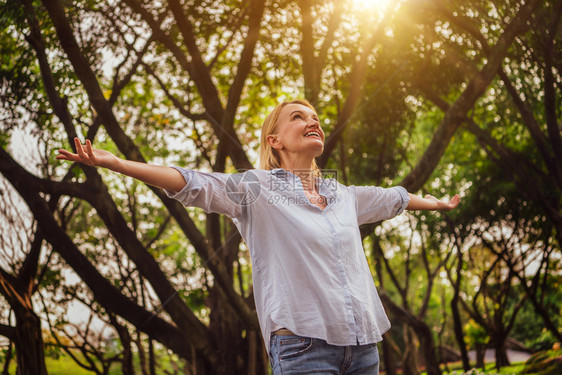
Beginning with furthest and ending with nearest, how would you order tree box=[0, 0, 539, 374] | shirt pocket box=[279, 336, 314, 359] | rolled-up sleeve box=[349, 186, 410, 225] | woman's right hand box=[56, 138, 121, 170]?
tree box=[0, 0, 539, 374]
rolled-up sleeve box=[349, 186, 410, 225]
shirt pocket box=[279, 336, 314, 359]
woman's right hand box=[56, 138, 121, 170]

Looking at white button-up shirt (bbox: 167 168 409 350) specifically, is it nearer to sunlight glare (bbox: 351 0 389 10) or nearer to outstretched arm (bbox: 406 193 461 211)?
outstretched arm (bbox: 406 193 461 211)

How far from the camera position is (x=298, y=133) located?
252 cm

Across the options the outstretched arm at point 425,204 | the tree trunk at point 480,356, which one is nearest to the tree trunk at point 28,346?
the outstretched arm at point 425,204

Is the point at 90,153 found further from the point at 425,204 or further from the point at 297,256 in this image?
the point at 425,204

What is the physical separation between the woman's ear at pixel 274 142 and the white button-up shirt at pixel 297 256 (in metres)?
0.27

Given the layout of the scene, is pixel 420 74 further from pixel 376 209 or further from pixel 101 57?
pixel 376 209

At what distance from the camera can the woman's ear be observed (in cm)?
257

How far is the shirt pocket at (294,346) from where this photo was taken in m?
1.91

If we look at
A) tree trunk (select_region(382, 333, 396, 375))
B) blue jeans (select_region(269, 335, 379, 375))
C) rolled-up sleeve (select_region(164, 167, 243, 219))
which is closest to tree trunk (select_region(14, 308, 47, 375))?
rolled-up sleeve (select_region(164, 167, 243, 219))

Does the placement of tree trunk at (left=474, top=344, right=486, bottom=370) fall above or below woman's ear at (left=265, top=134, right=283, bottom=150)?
below

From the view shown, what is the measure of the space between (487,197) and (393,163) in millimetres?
2224

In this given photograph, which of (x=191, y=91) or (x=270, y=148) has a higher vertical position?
(x=191, y=91)

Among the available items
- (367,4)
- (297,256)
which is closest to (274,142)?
(297,256)

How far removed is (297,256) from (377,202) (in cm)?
76
